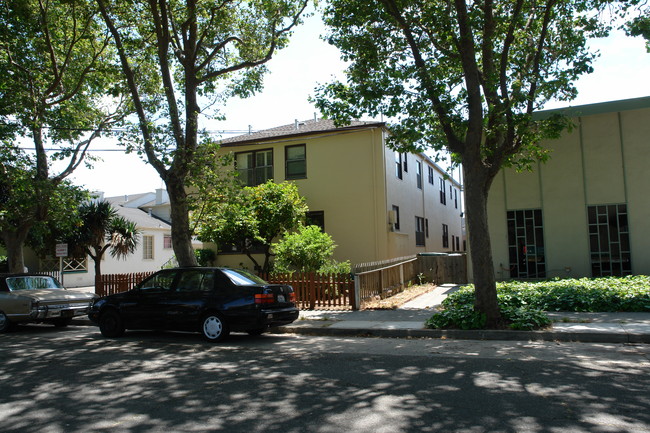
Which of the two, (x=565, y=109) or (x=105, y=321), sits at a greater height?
(x=565, y=109)

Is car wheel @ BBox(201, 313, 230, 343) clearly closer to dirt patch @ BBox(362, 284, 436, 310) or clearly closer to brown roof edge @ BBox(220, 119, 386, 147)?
dirt patch @ BBox(362, 284, 436, 310)

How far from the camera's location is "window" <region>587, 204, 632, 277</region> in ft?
50.9

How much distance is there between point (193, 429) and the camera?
4.63 meters

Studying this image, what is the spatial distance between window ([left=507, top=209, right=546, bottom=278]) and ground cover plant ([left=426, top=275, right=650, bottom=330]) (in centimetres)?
270

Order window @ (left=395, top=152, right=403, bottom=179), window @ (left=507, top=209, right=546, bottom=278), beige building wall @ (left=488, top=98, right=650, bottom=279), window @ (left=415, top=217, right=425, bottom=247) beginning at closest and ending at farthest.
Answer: beige building wall @ (left=488, top=98, right=650, bottom=279), window @ (left=507, top=209, right=546, bottom=278), window @ (left=395, top=152, right=403, bottom=179), window @ (left=415, top=217, right=425, bottom=247)

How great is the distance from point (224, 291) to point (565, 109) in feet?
40.9

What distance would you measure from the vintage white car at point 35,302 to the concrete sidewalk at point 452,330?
5.49 meters

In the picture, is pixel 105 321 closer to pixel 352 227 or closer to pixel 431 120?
pixel 431 120

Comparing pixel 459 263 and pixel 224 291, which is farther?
pixel 459 263

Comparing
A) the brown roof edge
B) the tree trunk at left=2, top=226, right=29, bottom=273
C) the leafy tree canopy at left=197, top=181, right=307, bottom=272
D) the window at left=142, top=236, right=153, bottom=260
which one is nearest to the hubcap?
the leafy tree canopy at left=197, top=181, right=307, bottom=272

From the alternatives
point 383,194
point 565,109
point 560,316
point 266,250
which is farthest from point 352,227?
point 560,316

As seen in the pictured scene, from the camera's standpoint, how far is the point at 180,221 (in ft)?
42.8

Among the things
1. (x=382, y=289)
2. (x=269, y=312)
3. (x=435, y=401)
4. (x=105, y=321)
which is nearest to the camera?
(x=435, y=401)

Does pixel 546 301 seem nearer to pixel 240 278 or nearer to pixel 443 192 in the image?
pixel 240 278
